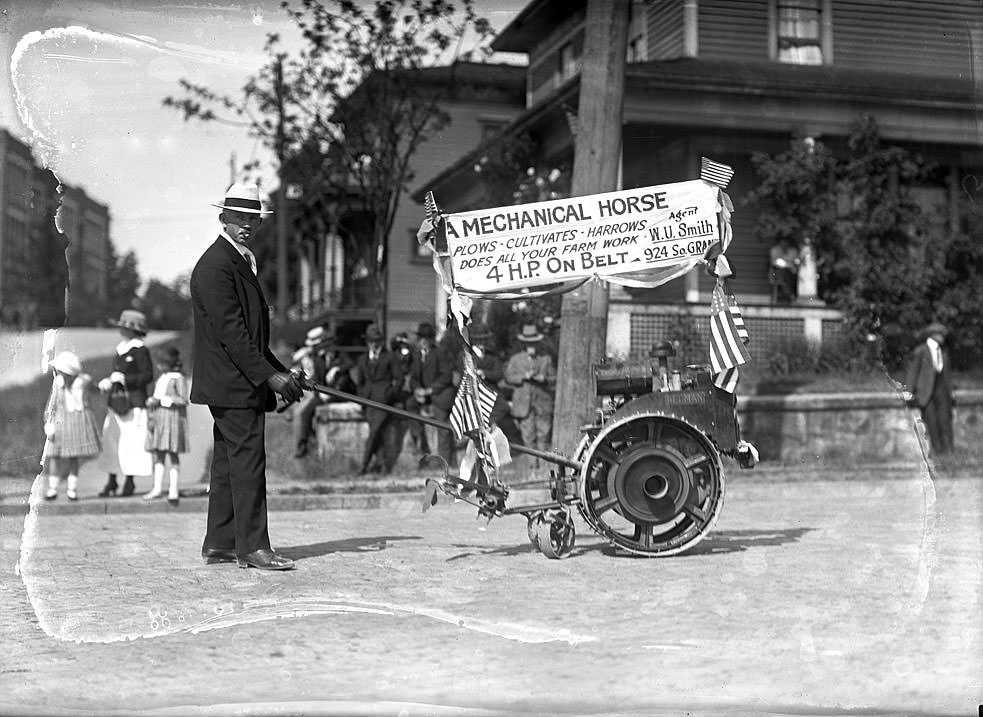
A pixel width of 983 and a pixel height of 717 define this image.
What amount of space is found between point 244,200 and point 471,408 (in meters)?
1.51

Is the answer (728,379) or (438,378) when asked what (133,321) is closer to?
(438,378)

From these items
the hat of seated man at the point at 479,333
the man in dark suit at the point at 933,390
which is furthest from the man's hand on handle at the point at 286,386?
the man in dark suit at the point at 933,390

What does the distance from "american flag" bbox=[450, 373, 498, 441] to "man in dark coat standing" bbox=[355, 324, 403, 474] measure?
672 centimetres

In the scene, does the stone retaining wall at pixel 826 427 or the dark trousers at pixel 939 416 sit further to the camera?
the dark trousers at pixel 939 416

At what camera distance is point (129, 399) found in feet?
39.4

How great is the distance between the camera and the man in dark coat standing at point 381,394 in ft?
43.9

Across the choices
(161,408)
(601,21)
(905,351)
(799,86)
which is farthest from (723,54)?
(161,408)

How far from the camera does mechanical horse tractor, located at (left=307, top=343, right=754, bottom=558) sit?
6.80 m

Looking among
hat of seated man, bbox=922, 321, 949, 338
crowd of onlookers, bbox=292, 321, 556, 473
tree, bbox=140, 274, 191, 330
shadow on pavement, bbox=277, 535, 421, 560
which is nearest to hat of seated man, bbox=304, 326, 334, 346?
crowd of onlookers, bbox=292, 321, 556, 473

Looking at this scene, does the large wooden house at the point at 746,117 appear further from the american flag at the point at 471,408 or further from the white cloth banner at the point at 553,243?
the white cloth banner at the point at 553,243

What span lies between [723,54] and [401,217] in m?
6.68

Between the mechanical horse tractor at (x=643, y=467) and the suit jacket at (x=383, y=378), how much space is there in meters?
6.65

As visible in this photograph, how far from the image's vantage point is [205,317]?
6523 millimetres

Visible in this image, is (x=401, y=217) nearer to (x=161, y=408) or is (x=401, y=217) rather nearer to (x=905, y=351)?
(x=905, y=351)
